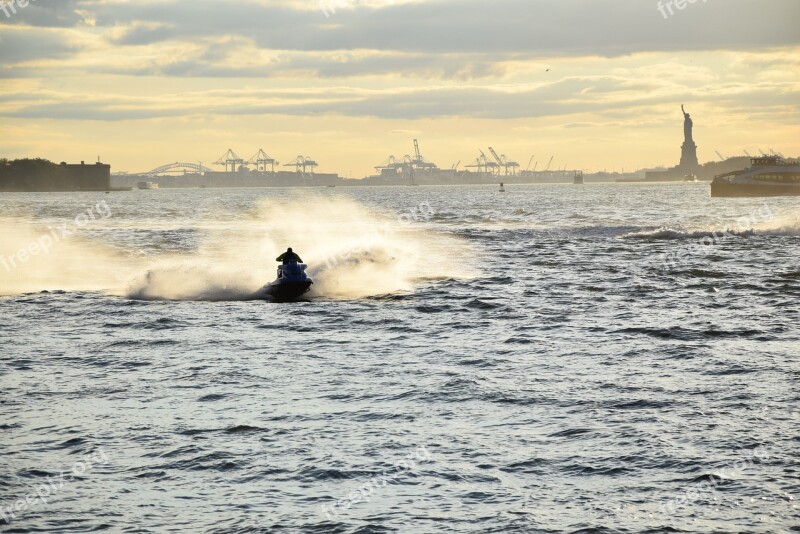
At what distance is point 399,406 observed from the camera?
19688 mm

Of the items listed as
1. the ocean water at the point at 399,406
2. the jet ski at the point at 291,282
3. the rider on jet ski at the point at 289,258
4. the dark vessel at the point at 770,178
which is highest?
the dark vessel at the point at 770,178

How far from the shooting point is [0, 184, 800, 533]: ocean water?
13734mm

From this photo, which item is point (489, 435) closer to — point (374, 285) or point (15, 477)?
point (15, 477)

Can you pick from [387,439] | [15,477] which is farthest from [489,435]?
[15,477]

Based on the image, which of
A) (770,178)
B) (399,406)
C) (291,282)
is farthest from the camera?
(770,178)

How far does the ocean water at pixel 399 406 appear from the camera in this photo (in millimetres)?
13734

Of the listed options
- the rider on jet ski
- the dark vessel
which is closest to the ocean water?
the rider on jet ski

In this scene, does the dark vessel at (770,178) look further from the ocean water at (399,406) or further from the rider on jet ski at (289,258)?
the rider on jet ski at (289,258)

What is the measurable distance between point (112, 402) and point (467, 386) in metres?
8.06

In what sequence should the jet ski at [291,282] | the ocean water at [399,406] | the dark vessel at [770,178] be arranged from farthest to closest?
1. the dark vessel at [770,178]
2. the jet ski at [291,282]
3. the ocean water at [399,406]

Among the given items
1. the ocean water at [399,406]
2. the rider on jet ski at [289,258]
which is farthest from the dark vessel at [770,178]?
the rider on jet ski at [289,258]

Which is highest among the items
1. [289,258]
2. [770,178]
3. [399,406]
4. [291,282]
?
[770,178]

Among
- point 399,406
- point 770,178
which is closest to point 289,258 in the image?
point 399,406

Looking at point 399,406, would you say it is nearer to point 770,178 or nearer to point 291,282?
point 291,282
